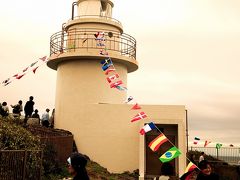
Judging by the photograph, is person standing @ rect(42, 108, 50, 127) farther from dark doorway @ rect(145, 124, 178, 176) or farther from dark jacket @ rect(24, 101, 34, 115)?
dark doorway @ rect(145, 124, 178, 176)

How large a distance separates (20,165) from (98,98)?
10.9 meters

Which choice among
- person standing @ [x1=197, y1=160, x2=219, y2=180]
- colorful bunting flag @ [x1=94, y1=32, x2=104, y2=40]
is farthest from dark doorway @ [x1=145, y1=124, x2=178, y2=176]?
person standing @ [x1=197, y1=160, x2=219, y2=180]

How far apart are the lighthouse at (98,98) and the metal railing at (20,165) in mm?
7696

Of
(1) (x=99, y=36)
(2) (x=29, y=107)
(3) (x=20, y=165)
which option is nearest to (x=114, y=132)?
(2) (x=29, y=107)

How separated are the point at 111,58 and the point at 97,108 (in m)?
3.01

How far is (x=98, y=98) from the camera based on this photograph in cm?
2117

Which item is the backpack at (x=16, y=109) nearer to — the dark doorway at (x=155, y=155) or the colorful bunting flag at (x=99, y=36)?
the colorful bunting flag at (x=99, y=36)

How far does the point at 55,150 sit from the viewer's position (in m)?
14.6

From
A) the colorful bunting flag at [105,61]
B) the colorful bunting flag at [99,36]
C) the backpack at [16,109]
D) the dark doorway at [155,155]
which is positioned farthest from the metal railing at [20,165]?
the colorful bunting flag at [99,36]

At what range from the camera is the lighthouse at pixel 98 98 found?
19811mm

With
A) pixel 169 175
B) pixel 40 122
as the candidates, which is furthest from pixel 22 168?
pixel 40 122

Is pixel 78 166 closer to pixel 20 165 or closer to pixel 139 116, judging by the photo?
pixel 20 165

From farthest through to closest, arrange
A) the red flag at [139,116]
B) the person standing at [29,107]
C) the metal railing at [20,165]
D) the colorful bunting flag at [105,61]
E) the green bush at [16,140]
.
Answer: the colorful bunting flag at [105,61]
the person standing at [29,107]
the red flag at [139,116]
the green bush at [16,140]
the metal railing at [20,165]

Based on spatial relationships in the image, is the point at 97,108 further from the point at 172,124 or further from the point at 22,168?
the point at 22,168
